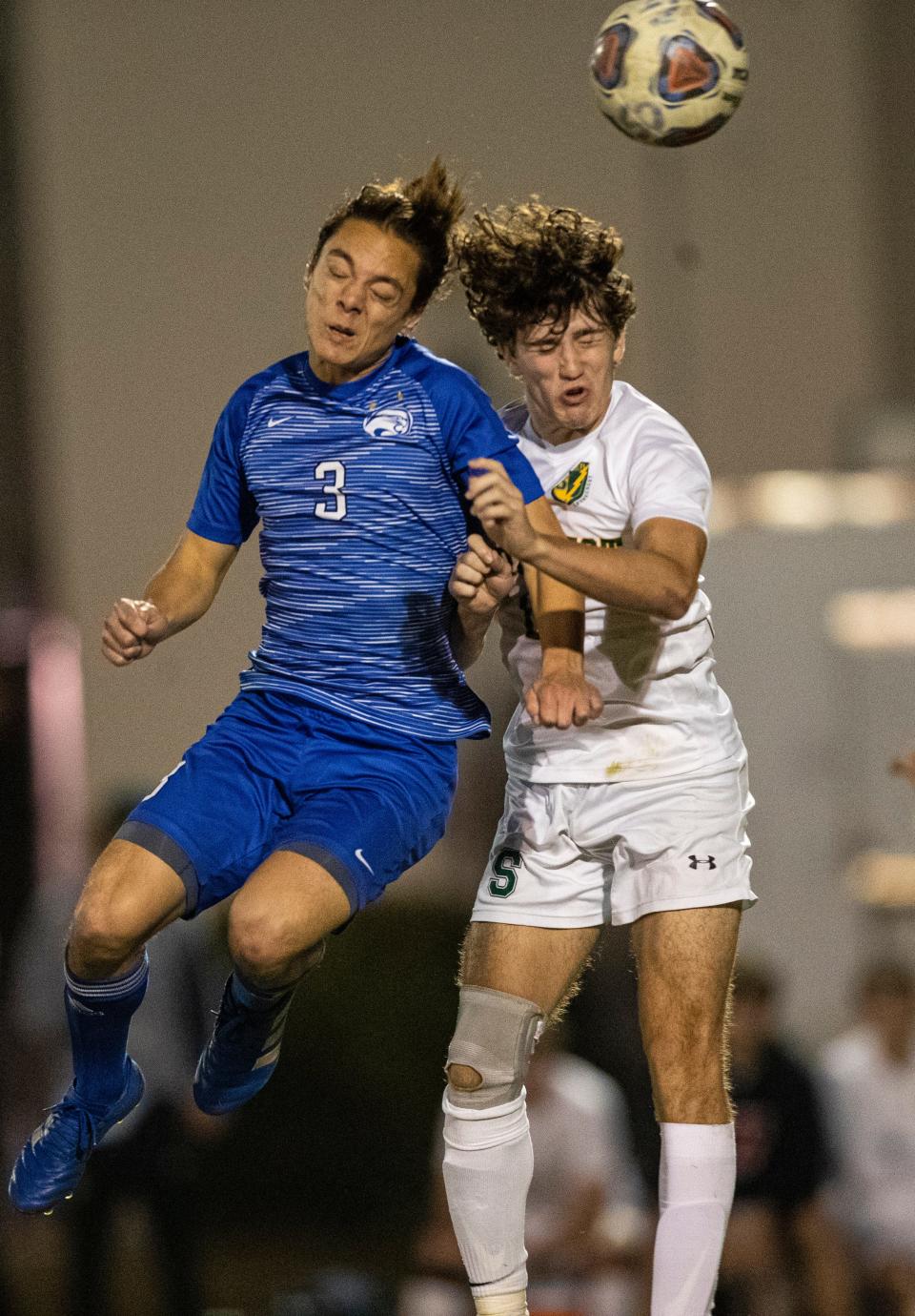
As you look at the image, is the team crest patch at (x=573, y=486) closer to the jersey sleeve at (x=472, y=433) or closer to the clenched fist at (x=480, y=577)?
the jersey sleeve at (x=472, y=433)

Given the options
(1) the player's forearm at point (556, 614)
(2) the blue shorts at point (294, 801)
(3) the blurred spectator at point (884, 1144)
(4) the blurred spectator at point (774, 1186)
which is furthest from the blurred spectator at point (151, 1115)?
(1) the player's forearm at point (556, 614)

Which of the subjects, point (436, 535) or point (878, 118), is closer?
point (436, 535)

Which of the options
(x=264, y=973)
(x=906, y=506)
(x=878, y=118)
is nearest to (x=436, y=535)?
(x=264, y=973)

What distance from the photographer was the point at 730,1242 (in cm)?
707

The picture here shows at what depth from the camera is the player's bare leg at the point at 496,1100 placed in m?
3.70

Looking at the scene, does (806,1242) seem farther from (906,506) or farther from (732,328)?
(732,328)

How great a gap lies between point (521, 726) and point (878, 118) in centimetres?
1004

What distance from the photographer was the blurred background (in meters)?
8.09

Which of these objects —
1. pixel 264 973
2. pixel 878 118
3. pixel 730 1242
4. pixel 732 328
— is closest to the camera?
pixel 264 973

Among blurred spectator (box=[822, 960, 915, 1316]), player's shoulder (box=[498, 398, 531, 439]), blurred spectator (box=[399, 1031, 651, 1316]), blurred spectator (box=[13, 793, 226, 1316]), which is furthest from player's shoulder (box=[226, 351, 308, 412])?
blurred spectator (box=[822, 960, 915, 1316])

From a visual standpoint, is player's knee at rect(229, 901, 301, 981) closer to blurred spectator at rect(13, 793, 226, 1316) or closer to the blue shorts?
the blue shorts

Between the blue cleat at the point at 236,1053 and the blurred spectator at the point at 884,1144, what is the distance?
12.7ft

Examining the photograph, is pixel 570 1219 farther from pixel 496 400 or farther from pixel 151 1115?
pixel 496 400

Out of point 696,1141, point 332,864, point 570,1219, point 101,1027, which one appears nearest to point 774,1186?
point 570,1219
